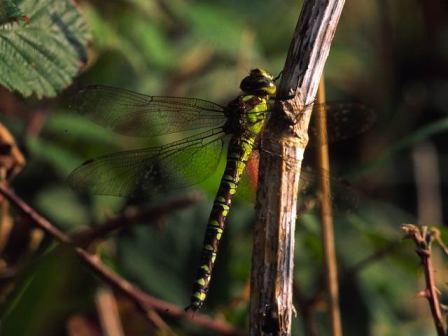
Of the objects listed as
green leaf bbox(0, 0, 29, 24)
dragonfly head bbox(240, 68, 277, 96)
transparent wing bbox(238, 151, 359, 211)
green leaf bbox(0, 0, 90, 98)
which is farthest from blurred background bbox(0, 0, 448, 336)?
green leaf bbox(0, 0, 29, 24)

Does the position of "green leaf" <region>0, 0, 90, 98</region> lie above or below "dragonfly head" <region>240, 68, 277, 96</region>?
below

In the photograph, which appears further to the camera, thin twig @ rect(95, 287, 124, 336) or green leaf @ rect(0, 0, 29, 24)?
thin twig @ rect(95, 287, 124, 336)

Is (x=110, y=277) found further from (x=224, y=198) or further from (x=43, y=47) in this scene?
(x=43, y=47)

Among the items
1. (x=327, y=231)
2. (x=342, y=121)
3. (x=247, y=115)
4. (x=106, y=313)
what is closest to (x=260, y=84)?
(x=247, y=115)

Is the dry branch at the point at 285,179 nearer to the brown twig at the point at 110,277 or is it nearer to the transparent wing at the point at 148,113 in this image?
the brown twig at the point at 110,277

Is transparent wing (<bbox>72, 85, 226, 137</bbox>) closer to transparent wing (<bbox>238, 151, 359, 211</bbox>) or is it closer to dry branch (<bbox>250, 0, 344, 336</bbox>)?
transparent wing (<bbox>238, 151, 359, 211</bbox>)

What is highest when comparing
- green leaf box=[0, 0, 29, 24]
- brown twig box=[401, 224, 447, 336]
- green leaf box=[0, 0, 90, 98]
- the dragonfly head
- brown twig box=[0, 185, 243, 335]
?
the dragonfly head

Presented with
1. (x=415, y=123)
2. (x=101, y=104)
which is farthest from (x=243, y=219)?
(x=415, y=123)
